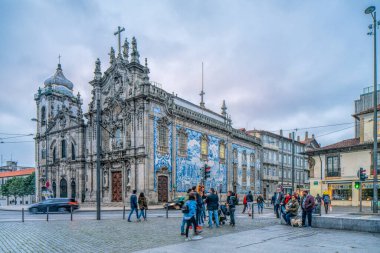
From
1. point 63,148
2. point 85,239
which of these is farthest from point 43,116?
point 85,239

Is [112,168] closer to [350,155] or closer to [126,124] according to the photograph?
[126,124]

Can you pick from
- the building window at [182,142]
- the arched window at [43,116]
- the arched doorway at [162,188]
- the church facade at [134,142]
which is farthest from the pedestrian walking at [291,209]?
the arched window at [43,116]

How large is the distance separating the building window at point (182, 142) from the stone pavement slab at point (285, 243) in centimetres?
2792

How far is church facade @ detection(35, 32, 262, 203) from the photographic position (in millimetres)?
37031

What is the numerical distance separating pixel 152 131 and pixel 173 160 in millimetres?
4666

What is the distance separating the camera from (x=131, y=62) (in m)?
38.9

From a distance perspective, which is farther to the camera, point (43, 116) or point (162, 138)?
point (43, 116)

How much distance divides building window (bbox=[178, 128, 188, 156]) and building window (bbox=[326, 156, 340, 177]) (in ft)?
53.3

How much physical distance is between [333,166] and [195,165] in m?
15.9

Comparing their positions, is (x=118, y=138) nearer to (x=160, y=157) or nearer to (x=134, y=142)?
(x=134, y=142)

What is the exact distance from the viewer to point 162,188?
123ft

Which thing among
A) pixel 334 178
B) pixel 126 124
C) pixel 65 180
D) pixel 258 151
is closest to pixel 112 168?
pixel 126 124

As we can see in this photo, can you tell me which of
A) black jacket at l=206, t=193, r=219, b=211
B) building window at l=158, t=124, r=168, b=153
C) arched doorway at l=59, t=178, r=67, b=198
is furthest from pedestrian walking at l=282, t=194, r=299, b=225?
arched doorway at l=59, t=178, r=67, b=198

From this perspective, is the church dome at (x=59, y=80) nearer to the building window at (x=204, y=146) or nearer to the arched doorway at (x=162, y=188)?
the building window at (x=204, y=146)
